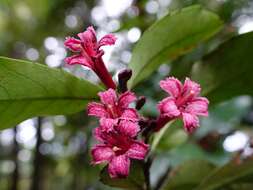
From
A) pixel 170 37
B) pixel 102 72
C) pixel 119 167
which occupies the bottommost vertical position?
pixel 119 167

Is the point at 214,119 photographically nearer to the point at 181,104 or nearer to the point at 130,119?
the point at 181,104

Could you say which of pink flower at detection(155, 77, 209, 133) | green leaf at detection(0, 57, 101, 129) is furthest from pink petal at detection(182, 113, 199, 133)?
green leaf at detection(0, 57, 101, 129)

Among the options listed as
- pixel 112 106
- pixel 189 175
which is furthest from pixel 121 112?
pixel 189 175

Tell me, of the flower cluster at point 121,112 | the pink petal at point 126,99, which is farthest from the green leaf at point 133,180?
the pink petal at point 126,99

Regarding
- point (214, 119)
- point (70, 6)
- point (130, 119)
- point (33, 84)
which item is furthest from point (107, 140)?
point (70, 6)

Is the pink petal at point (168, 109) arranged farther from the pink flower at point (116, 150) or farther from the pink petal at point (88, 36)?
the pink petal at point (88, 36)

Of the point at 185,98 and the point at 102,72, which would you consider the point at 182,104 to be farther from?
the point at 102,72
